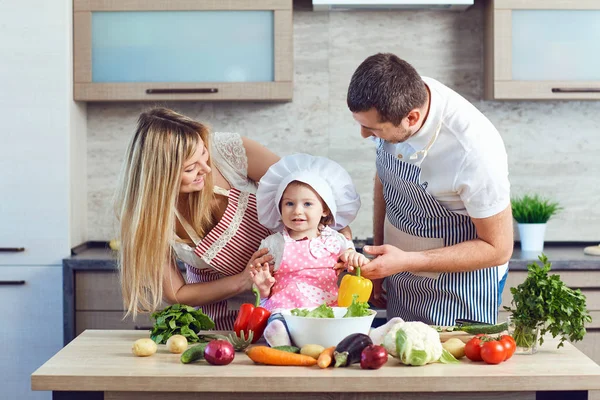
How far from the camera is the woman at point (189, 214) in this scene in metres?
1.96

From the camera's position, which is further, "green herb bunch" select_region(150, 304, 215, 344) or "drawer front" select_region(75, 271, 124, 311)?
"drawer front" select_region(75, 271, 124, 311)

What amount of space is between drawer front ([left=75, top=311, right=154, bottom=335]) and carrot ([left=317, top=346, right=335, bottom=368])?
5.91 ft

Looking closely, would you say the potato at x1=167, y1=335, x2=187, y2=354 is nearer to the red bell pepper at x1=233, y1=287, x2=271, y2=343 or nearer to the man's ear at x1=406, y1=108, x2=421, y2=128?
the red bell pepper at x1=233, y1=287, x2=271, y2=343

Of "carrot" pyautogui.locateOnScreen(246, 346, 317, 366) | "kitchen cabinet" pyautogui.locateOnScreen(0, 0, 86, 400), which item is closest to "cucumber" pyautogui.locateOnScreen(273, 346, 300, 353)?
"carrot" pyautogui.locateOnScreen(246, 346, 317, 366)

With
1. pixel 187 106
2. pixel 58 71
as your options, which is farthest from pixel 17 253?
pixel 187 106

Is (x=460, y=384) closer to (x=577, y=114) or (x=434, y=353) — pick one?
(x=434, y=353)

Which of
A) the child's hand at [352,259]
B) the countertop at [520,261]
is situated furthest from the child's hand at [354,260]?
the countertop at [520,261]

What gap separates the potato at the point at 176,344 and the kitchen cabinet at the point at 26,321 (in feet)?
5.62

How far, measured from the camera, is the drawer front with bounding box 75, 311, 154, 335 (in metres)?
3.26

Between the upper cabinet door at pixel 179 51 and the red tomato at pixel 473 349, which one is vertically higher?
the upper cabinet door at pixel 179 51

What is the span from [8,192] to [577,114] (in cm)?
272

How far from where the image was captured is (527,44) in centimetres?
343

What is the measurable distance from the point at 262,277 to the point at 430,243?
0.49 m

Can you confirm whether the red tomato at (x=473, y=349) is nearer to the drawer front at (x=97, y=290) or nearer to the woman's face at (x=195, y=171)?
the woman's face at (x=195, y=171)
